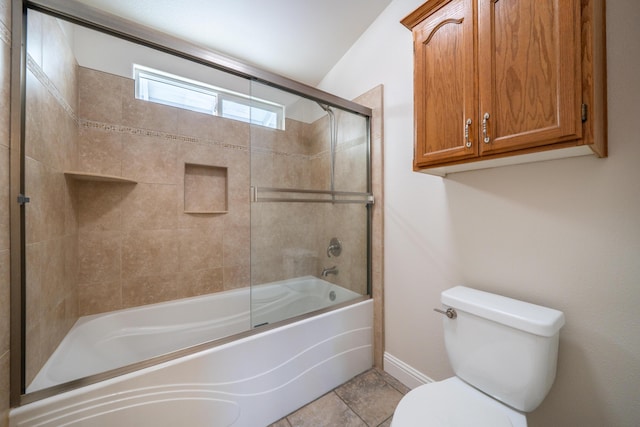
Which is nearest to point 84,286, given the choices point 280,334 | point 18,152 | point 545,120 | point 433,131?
point 18,152

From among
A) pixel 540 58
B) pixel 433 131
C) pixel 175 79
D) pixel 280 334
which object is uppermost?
pixel 175 79

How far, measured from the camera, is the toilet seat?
845 mm

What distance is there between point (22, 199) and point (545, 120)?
1.89 m

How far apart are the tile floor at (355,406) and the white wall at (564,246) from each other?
0.81 ft

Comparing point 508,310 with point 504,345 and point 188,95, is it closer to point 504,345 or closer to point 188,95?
point 504,345

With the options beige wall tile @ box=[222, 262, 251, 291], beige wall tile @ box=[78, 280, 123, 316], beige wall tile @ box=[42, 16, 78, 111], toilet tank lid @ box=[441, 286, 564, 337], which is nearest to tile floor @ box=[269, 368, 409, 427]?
toilet tank lid @ box=[441, 286, 564, 337]

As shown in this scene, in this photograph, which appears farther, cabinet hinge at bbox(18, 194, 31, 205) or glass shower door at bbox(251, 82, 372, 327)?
glass shower door at bbox(251, 82, 372, 327)

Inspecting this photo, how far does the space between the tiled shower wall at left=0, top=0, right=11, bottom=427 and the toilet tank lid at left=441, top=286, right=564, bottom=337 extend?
66.9 inches

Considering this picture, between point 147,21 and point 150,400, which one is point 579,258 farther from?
point 147,21

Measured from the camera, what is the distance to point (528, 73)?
84 cm

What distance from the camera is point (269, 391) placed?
131 centimetres

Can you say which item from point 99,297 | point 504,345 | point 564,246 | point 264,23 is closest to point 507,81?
point 564,246

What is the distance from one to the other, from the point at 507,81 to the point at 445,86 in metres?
0.25

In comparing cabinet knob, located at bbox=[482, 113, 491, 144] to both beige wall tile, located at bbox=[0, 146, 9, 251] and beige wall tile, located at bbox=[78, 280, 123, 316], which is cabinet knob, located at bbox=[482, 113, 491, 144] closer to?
beige wall tile, located at bbox=[0, 146, 9, 251]
